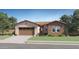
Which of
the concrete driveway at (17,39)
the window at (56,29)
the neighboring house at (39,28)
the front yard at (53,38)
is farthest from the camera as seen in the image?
the window at (56,29)

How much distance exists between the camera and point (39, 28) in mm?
16391

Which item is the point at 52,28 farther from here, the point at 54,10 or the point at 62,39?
the point at 54,10

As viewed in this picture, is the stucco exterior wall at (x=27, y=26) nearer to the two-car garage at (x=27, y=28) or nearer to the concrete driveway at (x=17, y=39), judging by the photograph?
the two-car garage at (x=27, y=28)

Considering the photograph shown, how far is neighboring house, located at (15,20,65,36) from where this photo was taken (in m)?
15.9

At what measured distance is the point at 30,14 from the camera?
1478cm

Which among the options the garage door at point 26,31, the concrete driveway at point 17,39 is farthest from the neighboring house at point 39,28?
the concrete driveway at point 17,39

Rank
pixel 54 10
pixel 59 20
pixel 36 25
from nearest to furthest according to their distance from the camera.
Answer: pixel 54 10 → pixel 59 20 → pixel 36 25

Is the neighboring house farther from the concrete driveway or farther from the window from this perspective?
the concrete driveway

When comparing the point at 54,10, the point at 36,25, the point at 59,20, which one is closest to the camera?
the point at 54,10

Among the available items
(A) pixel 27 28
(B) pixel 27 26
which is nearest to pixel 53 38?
(A) pixel 27 28

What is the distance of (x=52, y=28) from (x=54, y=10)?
120 inches

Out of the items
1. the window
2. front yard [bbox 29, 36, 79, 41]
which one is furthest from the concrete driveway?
the window

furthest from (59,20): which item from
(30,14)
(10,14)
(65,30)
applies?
(10,14)

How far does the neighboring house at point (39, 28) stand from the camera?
626 inches
